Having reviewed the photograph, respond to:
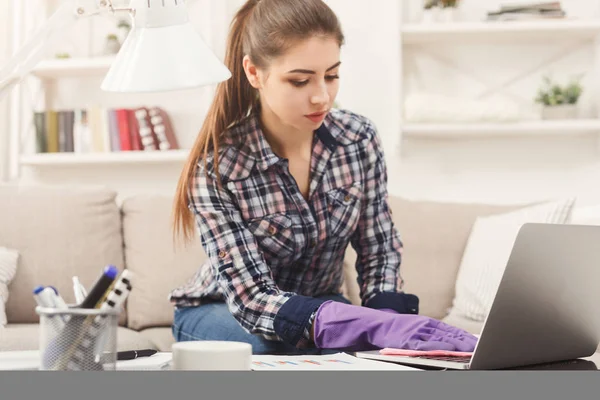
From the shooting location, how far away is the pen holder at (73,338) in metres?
0.68

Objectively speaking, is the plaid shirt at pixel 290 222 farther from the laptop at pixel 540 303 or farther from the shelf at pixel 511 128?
the shelf at pixel 511 128

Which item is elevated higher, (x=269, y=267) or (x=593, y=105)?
(x=593, y=105)

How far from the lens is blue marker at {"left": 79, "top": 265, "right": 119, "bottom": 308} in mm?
706

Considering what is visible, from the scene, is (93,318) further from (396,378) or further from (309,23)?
(309,23)

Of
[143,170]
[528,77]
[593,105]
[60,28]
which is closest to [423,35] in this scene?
[528,77]

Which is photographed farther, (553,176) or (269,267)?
(553,176)

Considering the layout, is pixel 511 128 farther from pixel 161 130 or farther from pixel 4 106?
pixel 4 106

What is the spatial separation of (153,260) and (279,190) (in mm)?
1000

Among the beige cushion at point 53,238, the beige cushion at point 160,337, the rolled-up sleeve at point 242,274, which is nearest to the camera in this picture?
the rolled-up sleeve at point 242,274

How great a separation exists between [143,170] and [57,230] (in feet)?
2.93

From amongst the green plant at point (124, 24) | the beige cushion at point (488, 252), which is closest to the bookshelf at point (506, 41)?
the beige cushion at point (488, 252)

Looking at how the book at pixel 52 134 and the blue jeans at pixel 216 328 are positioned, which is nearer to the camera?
the blue jeans at pixel 216 328

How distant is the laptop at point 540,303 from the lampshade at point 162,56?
41cm

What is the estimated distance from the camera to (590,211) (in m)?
2.37
